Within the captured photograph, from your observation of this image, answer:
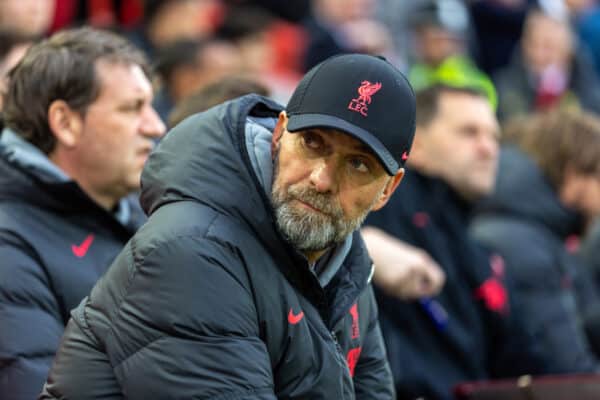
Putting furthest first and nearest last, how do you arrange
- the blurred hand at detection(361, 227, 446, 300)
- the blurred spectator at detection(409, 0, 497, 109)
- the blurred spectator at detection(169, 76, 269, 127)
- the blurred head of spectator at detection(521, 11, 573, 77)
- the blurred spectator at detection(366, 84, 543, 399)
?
1. the blurred head of spectator at detection(521, 11, 573, 77)
2. the blurred spectator at detection(409, 0, 497, 109)
3. the blurred spectator at detection(366, 84, 543, 399)
4. the blurred hand at detection(361, 227, 446, 300)
5. the blurred spectator at detection(169, 76, 269, 127)

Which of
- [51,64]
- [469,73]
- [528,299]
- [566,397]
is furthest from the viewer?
[469,73]

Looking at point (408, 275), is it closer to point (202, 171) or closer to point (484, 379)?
point (484, 379)

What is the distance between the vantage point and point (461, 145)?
565cm

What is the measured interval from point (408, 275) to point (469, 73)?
4.88m

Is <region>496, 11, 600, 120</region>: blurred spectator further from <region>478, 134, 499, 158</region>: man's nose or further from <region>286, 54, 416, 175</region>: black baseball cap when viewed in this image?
<region>286, 54, 416, 175</region>: black baseball cap

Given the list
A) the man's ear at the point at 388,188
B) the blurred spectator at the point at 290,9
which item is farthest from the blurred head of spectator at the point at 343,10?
the man's ear at the point at 388,188

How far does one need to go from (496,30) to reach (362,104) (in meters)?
8.35

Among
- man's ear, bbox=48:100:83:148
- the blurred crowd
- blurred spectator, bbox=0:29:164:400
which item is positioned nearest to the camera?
blurred spectator, bbox=0:29:164:400

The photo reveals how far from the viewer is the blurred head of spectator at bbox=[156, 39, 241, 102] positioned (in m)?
6.83

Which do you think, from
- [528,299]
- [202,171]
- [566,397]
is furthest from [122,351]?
[528,299]

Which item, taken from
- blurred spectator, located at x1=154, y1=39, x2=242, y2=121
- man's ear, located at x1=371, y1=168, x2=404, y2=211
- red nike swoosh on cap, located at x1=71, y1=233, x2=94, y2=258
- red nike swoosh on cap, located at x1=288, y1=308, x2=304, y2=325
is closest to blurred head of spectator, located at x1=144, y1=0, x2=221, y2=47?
blurred spectator, located at x1=154, y1=39, x2=242, y2=121

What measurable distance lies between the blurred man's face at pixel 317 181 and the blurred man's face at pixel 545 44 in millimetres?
7524

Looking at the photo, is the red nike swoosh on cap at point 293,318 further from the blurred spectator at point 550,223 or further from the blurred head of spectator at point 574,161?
the blurred head of spectator at point 574,161

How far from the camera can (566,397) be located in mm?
4297
